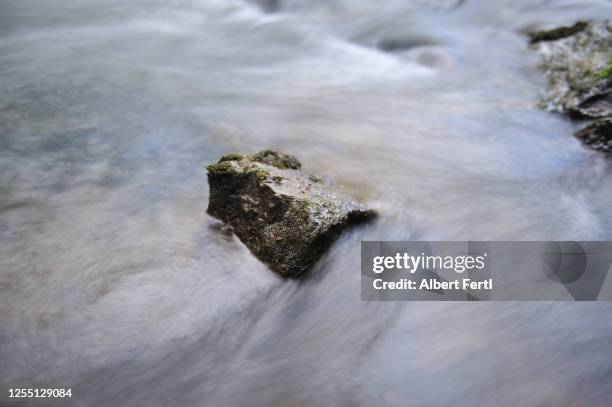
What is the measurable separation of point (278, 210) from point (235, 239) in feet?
1.85

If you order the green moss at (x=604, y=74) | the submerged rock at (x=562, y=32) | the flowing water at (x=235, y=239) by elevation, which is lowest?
the flowing water at (x=235, y=239)

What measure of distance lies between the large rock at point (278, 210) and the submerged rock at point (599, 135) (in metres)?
3.01

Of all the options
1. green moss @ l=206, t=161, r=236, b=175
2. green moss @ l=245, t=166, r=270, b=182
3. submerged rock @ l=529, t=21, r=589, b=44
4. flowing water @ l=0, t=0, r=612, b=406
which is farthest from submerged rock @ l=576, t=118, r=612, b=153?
green moss @ l=206, t=161, r=236, b=175

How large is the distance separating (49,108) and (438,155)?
4575 millimetres

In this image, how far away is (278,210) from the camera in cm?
382

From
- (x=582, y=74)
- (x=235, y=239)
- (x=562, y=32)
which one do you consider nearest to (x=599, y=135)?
(x=582, y=74)

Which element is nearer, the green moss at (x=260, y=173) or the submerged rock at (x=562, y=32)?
the green moss at (x=260, y=173)

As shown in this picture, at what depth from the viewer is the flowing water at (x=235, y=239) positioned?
10.7 feet

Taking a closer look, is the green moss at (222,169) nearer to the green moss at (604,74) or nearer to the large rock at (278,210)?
the large rock at (278,210)

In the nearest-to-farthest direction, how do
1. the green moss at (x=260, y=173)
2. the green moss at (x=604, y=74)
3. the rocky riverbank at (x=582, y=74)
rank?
the green moss at (x=260, y=173) → the rocky riverbank at (x=582, y=74) → the green moss at (x=604, y=74)

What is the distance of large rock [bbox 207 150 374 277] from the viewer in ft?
12.4

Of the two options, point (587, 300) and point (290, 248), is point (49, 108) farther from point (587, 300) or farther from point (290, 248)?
point (587, 300)

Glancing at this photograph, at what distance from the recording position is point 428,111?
21.3ft

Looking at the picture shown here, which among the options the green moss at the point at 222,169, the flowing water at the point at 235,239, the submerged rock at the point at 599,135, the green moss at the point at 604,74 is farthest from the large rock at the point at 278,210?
the green moss at the point at 604,74
